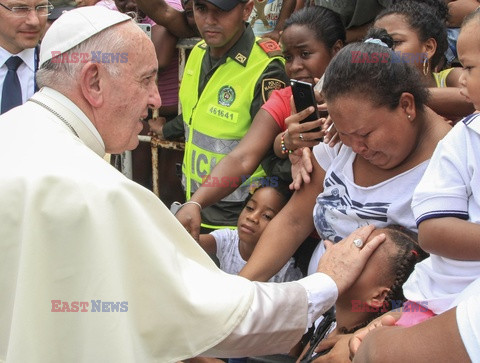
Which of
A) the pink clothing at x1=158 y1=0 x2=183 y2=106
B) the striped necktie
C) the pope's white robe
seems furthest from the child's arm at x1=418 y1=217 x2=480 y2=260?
the pink clothing at x1=158 y1=0 x2=183 y2=106

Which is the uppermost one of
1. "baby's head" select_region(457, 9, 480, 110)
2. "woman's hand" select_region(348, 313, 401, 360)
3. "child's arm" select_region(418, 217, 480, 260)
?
"baby's head" select_region(457, 9, 480, 110)

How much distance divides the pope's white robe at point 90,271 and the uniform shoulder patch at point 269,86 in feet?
5.85

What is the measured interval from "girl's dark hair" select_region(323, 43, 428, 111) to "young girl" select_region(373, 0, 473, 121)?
17.7 inches

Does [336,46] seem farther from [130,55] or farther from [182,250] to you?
[182,250]

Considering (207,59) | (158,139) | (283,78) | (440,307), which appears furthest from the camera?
(158,139)

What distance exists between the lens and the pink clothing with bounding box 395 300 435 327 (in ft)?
7.66

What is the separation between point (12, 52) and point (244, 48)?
1507 mm

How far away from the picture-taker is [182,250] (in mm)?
2404

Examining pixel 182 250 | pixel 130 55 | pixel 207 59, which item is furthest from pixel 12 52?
pixel 182 250

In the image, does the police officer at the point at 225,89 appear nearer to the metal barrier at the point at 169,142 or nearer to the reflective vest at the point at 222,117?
the reflective vest at the point at 222,117

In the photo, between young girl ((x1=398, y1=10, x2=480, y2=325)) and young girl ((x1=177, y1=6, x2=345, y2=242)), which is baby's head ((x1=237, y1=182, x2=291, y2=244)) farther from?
young girl ((x1=398, y1=10, x2=480, y2=325))

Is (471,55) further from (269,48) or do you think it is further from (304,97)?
(269,48)

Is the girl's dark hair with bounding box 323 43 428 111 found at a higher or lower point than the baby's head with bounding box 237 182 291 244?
higher

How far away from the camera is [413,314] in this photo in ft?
7.76
